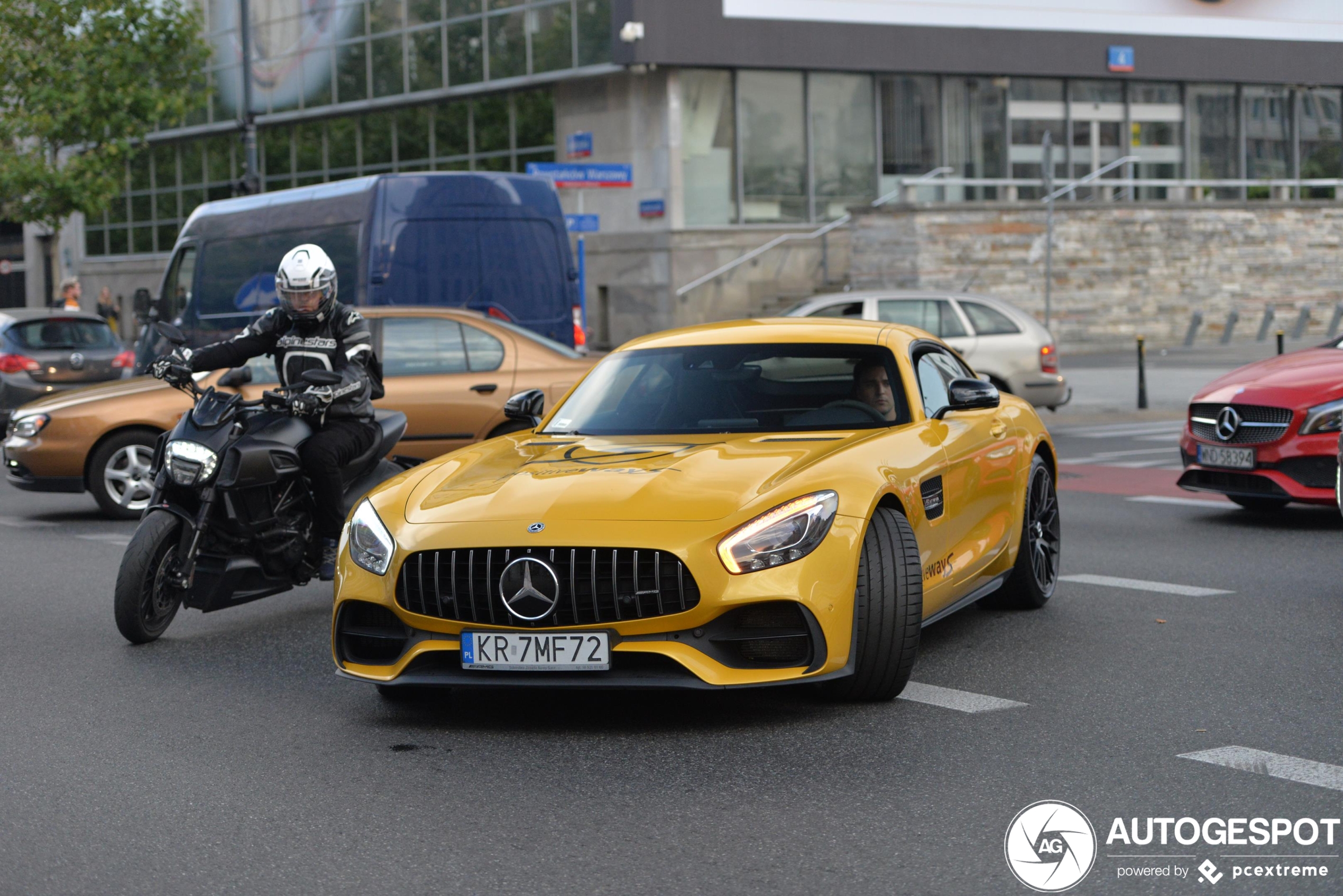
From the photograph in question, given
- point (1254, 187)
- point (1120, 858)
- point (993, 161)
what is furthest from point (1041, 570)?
point (1254, 187)

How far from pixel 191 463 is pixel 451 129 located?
29268mm

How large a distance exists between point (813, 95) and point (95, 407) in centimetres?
2374

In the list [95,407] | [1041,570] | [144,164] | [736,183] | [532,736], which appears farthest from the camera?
[144,164]

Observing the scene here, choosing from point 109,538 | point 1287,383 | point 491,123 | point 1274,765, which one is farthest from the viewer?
point 491,123

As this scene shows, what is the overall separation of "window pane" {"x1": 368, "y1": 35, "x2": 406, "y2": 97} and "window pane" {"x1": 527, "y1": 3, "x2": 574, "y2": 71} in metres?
3.96

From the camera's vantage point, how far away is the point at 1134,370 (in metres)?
28.3

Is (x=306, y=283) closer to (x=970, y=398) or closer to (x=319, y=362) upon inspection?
(x=319, y=362)

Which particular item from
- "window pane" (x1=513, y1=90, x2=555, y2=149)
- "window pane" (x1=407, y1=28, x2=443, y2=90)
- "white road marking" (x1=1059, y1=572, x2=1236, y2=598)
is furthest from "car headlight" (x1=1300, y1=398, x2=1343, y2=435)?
"window pane" (x1=407, y1=28, x2=443, y2=90)

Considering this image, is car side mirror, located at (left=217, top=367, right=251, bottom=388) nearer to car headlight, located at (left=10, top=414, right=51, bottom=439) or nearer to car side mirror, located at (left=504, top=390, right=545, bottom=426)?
car side mirror, located at (left=504, top=390, right=545, bottom=426)

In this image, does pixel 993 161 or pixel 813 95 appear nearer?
pixel 813 95

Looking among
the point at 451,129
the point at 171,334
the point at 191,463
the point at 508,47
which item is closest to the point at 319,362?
the point at 171,334

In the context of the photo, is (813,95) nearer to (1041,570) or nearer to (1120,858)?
(1041,570)

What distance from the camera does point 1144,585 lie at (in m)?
8.67

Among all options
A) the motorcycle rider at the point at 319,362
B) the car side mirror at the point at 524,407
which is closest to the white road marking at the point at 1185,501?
the car side mirror at the point at 524,407
